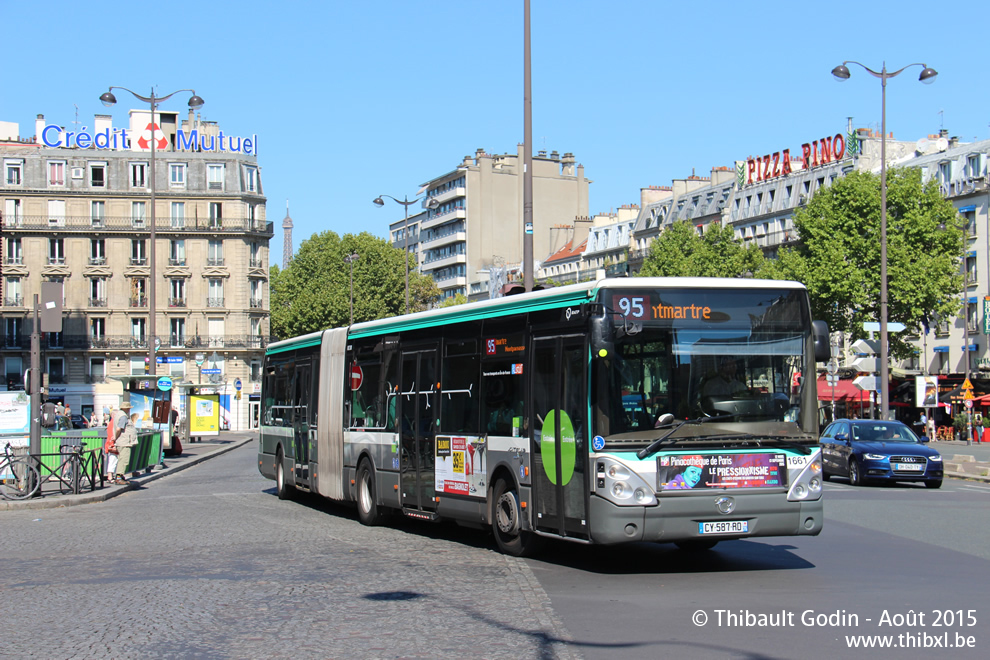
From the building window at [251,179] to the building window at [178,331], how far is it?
10993 mm

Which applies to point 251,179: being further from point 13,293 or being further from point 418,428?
point 418,428

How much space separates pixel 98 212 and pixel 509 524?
7939 centimetres

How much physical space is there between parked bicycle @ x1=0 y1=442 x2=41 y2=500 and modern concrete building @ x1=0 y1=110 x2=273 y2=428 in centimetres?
6213

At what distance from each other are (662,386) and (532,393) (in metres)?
1.79

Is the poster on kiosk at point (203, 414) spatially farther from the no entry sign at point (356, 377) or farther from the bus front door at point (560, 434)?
the bus front door at point (560, 434)

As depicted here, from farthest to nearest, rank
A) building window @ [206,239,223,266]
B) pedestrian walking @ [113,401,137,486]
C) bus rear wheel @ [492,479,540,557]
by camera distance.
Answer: building window @ [206,239,223,266] → pedestrian walking @ [113,401,137,486] → bus rear wheel @ [492,479,540,557]

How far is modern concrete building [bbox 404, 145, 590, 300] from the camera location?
125188 mm

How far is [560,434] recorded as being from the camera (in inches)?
477

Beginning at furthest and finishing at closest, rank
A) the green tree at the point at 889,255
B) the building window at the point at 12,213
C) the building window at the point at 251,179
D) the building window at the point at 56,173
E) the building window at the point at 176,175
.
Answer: the building window at the point at 251,179 → the building window at the point at 176,175 → the building window at the point at 56,173 → the building window at the point at 12,213 → the green tree at the point at 889,255

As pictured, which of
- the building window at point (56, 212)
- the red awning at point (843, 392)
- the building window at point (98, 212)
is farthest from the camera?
the building window at point (98, 212)

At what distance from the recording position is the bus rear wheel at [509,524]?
13.0m

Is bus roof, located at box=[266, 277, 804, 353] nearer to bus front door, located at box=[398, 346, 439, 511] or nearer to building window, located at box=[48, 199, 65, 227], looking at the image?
bus front door, located at box=[398, 346, 439, 511]

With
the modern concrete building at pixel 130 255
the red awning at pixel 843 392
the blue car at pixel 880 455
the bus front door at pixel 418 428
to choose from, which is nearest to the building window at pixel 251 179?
the modern concrete building at pixel 130 255

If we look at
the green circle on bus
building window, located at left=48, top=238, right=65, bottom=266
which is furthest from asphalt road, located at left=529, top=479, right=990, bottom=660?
building window, located at left=48, top=238, right=65, bottom=266
